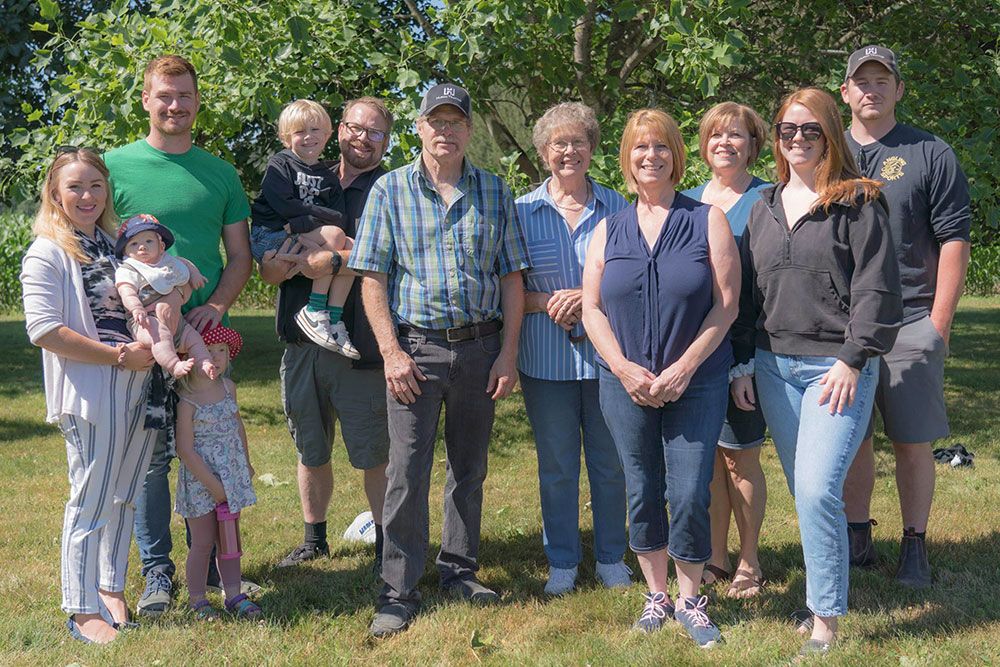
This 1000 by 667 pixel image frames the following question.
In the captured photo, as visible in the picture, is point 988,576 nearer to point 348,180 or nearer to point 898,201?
point 898,201

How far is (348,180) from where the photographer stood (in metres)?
Answer: 4.63

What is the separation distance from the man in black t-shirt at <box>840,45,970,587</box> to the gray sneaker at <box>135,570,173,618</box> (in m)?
3.36

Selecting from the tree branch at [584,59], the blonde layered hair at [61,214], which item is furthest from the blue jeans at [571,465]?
the tree branch at [584,59]

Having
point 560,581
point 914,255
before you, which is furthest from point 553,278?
point 914,255

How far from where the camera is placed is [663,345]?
3.68 m

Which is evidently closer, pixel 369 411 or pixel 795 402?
pixel 795 402

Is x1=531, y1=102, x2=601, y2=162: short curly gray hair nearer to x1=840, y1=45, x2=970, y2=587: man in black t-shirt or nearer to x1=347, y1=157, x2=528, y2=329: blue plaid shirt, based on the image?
x1=347, y1=157, x2=528, y2=329: blue plaid shirt

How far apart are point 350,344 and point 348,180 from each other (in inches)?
31.7

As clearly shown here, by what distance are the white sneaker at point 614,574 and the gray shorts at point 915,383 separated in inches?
55.4

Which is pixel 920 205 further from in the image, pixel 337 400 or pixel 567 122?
pixel 337 400

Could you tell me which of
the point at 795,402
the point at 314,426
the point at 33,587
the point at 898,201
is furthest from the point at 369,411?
the point at 898,201

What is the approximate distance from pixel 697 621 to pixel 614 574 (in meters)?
0.70

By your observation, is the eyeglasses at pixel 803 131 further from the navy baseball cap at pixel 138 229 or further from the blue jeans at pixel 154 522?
the blue jeans at pixel 154 522

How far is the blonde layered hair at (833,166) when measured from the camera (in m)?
3.46
